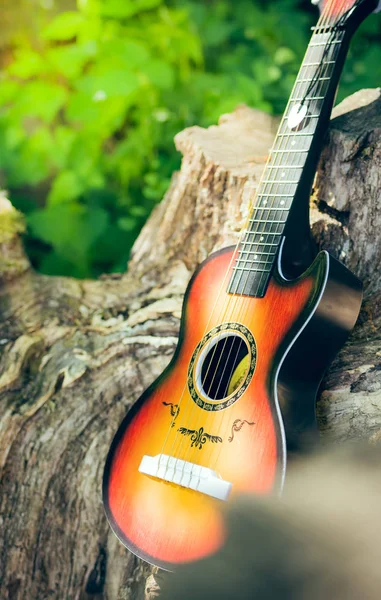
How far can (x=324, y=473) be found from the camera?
1160mm

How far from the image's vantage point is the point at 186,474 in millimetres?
1194

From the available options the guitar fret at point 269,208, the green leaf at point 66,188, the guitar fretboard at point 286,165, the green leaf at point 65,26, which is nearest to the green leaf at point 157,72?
the green leaf at point 65,26

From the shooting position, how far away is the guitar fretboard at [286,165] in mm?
1337

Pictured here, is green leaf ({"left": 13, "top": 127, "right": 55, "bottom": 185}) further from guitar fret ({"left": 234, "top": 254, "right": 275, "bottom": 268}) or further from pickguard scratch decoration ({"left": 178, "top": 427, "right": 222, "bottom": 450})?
pickguard scratch decoration ({"left": 178, "top": 427, "right": 222, "bottom": 450})

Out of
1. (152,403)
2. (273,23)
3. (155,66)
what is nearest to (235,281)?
(152,403)

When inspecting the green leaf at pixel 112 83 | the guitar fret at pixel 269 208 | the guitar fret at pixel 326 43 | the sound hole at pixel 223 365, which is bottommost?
the sound hole at pixel 223 365

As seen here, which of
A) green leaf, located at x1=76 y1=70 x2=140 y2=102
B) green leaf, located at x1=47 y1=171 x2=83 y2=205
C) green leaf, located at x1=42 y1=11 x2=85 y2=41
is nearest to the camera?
green leaf, located at x1=76 y1=70 x2=140 y2=102

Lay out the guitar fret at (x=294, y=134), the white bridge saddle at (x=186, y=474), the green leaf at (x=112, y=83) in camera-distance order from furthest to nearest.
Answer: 1. the green leaf at (x=112, y=83)
2. the guitar fret at (x=294, y=134)
3. the white bridge saddle at (x=186, y=474)

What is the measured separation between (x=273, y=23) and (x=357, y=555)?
247 centimetres

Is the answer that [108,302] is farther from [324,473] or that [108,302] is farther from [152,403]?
[324,473]

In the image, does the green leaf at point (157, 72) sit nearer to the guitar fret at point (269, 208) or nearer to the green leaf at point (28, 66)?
the green leaf at point (28, 66)

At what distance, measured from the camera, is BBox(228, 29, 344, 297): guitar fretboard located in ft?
4.39

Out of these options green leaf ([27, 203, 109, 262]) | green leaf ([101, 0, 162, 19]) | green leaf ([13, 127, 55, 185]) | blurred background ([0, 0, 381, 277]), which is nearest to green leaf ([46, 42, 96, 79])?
blurred background ([0, 0, 381, 277])

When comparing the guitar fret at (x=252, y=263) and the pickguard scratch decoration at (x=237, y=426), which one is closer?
the pickguard scratch decoration at (x=237, y=426)
